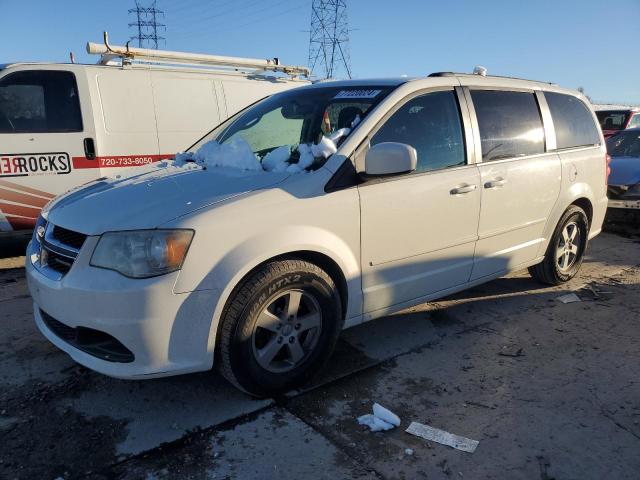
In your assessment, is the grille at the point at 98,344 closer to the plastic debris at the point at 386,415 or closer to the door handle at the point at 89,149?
the plastic debris at the point at 386,415

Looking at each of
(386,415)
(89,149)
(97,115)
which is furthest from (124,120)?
(386,415)

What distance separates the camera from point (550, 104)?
4570 mm

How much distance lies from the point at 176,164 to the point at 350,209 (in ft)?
4.52

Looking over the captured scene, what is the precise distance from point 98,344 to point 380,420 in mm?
1497

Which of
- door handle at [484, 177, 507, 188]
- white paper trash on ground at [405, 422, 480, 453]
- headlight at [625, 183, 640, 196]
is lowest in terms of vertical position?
white paper trash on ground at [405, 422, 480, 453]

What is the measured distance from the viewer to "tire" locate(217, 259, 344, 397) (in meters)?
2.68

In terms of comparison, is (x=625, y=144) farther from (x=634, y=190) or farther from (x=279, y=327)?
(x=279, y=327)

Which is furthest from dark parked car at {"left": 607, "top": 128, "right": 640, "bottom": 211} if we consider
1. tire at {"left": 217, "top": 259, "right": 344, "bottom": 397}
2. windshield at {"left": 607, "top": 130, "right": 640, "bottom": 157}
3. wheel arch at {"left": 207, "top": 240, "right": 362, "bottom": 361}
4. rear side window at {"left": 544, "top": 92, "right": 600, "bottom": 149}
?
tire at {"left": 217, "top": 259, "right": 344, "bottom": 397}

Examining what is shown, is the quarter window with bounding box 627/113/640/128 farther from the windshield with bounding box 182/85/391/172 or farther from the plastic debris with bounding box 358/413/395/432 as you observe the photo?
the plastic debris with bounding box 358/413/395/432

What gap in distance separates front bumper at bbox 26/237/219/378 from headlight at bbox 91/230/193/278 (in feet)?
0.13

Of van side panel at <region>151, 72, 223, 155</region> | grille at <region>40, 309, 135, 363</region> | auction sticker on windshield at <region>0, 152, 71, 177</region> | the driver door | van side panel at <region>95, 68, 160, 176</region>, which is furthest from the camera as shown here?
van side panel at <region>151, 72, 223, 155</region>

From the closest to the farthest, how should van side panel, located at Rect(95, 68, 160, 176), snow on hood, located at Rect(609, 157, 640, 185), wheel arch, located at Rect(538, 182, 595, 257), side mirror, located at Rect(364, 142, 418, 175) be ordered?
side mirror, located at Rect(364, 142, 418, 175), wheel arch, located at Rect(538, 182, 595, 257), van side panel, located at Rect(95, 68, 160, 176), snow on hood, located at Rect(609, 157, 640, 185)

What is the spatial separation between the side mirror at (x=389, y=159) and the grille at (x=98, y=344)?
1633mm

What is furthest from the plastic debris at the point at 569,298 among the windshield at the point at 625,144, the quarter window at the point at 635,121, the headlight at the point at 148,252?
the quarter window at the point at 635,121
